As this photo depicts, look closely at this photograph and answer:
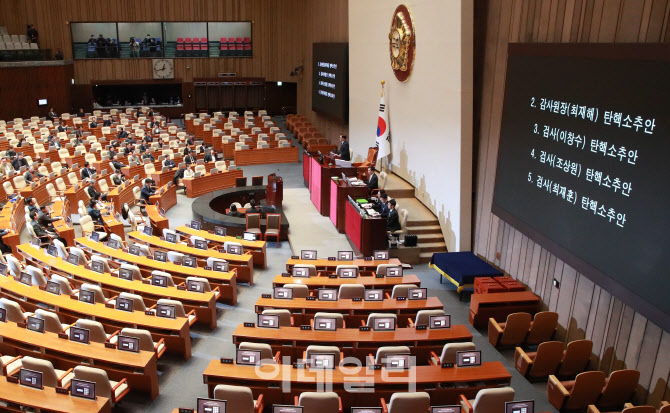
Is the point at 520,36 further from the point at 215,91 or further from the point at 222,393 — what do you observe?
the point at 215,91

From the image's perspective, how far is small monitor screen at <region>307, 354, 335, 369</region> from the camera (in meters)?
6.81

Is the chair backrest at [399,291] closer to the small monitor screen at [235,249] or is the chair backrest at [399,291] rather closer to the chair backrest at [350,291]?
the chair backrest at [350,291]

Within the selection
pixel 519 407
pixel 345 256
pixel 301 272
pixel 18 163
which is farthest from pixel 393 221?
pixel 18 163

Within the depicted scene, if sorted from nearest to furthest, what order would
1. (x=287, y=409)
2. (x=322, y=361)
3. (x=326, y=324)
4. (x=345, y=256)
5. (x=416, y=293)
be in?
(x=287, y=409) → (x=322, y=361) → (x=326, y=324) → (x=416, y=293) → (x=345, y=256)

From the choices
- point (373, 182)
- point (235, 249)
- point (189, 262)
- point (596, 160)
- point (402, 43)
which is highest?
point (402, 43)

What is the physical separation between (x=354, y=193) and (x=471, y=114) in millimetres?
A: 3615

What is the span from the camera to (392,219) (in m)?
12.6

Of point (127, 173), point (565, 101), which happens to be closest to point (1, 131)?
point (127, 173)

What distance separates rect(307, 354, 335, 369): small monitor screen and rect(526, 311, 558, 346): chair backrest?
367 centimetres

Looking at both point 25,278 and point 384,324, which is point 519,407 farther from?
point 25,278

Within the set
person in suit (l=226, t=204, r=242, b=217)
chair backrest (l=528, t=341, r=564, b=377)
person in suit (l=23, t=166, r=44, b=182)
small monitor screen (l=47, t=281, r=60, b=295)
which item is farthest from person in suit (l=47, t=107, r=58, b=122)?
chair backrest (l=528, t=341, r=564, b=377)

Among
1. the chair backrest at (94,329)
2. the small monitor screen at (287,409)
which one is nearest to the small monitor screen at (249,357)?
the small monitor screen at (287,409)

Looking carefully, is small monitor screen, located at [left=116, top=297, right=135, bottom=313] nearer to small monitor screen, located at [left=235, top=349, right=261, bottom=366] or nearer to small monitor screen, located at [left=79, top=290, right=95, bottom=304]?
small monitor screen, located at [left=79, top=290, right=95, bottom=304]

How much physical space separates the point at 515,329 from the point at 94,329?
5.91m
